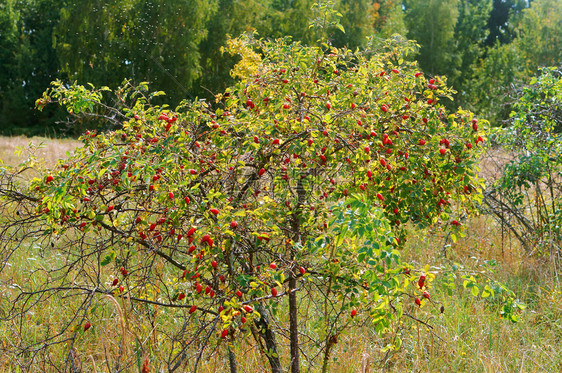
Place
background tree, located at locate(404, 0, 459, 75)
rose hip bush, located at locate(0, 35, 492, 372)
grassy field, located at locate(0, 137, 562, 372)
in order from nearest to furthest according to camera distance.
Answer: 1. rose hip bush, located at locate(0, 35, 492, 372)
2. grassy field, located at locate(0, 137, 562, 372)
3. background tree, located at locate(404, 0, 459, 75)

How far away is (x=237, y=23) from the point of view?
21.8 m

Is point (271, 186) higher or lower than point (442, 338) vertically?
higher

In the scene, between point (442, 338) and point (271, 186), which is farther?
point (442, 338)

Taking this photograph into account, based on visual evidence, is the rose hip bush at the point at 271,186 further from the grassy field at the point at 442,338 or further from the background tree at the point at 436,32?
the background tree at the point at 436,32

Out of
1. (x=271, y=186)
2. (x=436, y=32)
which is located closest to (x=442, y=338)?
(x=271, y=186)

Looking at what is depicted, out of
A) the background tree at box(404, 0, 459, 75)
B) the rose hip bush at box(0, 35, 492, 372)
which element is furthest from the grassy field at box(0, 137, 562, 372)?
the background tree at box(404, 0, 459, 75)

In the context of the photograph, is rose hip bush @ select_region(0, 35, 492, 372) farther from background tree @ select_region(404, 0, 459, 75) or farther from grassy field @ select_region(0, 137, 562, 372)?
background tree @ select_region(404, 0, 459, 75)

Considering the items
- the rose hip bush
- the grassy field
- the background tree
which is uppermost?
the background tree

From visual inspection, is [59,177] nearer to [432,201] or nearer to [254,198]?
[254,198]

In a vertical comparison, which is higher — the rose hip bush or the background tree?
the background tree

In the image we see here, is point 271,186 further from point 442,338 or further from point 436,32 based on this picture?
point 436,32

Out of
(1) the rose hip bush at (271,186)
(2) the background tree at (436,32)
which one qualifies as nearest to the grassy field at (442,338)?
(1) the rose hip bush at (271,186)

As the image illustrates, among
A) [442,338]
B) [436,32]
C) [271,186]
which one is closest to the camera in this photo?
[271,186]

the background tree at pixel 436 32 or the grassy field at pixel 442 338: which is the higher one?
the background tree at pixel 436 32
